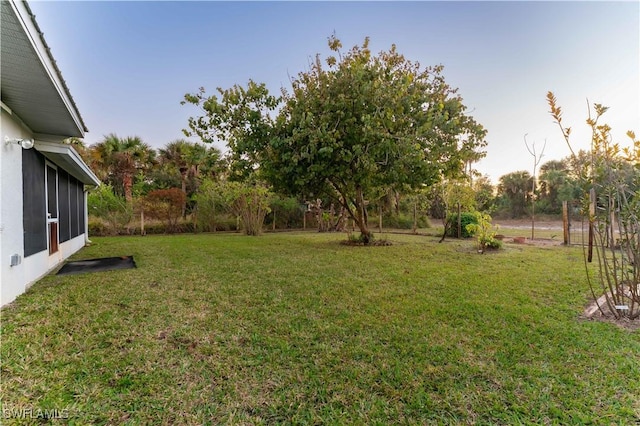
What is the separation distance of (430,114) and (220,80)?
22.3ft

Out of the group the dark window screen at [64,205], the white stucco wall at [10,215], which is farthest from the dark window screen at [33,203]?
the dark window screen at [64,205]

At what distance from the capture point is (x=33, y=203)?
15.6ft

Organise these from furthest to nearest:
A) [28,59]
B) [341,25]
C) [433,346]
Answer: [341,25] < [28,59] < [433,346]

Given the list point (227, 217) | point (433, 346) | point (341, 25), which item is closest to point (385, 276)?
point (433, 346)

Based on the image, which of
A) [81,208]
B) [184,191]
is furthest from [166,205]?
[81,208]

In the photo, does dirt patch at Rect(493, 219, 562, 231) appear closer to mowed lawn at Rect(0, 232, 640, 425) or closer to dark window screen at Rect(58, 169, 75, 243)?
mowed lawn at Rect(0, 232, 640, 425)

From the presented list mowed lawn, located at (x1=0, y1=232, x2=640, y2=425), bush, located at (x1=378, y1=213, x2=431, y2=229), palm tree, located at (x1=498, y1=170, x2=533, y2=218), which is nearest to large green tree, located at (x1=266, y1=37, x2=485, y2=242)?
mowed lawn, located at (x1=0, y1=232, x2=640, y2=425)

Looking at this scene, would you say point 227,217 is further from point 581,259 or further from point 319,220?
point 581,259

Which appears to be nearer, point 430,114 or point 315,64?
point 430,114

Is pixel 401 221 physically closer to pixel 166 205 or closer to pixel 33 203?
pixel 166 205

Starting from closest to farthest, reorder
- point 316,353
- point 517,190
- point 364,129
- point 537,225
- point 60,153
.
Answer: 1. point 316,353
2. point 60,153
3. point 364,129
4. point 537,225
5. point 517,190

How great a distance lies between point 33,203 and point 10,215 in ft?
4.22

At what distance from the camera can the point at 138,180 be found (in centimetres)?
1700

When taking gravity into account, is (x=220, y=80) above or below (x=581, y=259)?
above
